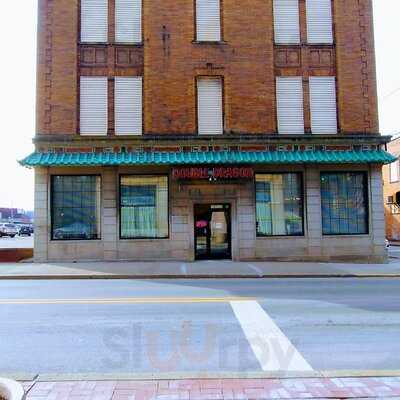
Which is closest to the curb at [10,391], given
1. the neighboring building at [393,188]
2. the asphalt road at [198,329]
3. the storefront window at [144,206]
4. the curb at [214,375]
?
the curb at [214,375]

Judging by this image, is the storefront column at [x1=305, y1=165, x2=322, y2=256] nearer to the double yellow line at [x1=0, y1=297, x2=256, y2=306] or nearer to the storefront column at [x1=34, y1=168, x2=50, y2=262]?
the double yellow line at [x1=0, y1=297, x2=256, y2=306]

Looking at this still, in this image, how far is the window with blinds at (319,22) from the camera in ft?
66.9

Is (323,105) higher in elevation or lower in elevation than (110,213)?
higher

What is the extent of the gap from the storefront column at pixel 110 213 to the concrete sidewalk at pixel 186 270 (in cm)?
87

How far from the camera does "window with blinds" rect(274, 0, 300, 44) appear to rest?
20.3 meters

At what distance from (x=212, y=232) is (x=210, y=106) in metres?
5.56

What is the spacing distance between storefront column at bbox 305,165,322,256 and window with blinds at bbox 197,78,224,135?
437cm

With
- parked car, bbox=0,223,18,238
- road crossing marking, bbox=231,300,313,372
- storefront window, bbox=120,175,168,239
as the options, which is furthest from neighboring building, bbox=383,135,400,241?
parked car, bbox=0,223,18,238

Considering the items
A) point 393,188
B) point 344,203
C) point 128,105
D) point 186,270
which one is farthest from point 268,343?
point 393,188

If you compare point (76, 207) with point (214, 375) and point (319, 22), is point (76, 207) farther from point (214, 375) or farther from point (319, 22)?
point (214, 375)

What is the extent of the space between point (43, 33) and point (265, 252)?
13666 mm

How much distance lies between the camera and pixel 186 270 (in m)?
16.1

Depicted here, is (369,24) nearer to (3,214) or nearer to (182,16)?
(182,16)

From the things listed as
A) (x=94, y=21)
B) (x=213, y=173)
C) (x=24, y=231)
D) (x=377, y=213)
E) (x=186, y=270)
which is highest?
(x=94, y=21)
